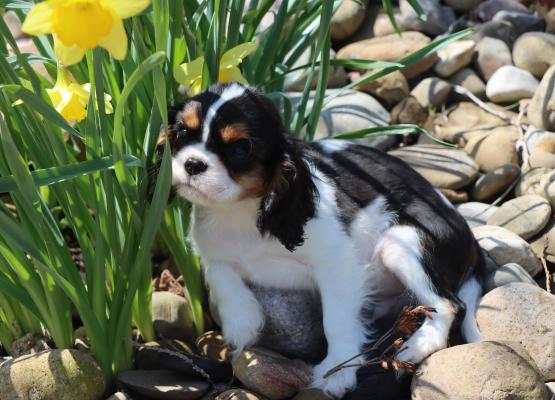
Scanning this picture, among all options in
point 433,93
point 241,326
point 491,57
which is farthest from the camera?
point 491,57

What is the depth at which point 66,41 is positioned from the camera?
157 cm

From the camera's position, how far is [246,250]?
261 centimetres

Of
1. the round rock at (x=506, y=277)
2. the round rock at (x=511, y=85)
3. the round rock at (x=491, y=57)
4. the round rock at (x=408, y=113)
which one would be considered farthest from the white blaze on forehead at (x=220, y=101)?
the round rock at (x=491, y=57)

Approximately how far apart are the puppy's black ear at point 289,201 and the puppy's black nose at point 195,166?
0.26m

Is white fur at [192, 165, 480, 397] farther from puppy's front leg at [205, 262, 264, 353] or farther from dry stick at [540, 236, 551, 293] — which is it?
dry stick at [540, 236, 551, 293]

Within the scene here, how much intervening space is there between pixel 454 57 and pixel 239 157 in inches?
94.3

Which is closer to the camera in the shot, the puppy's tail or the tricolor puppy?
the tricolor puppy

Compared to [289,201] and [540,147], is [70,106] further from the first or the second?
[540,147]

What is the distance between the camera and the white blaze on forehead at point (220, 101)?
2.22 m

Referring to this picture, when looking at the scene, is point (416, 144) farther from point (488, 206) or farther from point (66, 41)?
point (66, 41)

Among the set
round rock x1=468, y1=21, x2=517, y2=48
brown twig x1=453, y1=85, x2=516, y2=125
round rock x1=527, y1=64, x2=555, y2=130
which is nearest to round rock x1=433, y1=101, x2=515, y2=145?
brown twig x1=453, y1=85, x2=516, y2=125

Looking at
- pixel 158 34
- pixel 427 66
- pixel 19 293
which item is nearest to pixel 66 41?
pixel 158 34

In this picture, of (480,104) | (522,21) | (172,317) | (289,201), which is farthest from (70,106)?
(522,21)

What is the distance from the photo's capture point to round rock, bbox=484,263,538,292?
291cm
